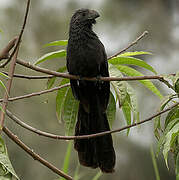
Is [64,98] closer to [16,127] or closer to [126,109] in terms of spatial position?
[126,109]

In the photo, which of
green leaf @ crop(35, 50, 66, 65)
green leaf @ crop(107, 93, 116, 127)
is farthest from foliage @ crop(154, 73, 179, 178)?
green leaf @ crop(35, 50, 66, 65)

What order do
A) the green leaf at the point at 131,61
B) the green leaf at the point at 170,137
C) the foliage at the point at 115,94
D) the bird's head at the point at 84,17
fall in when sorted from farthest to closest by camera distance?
the bird's head at the point at 84,17, the green leaf at the point at 131,61, the foliage at the point at 115,94, the green leaf at the point at 170,137

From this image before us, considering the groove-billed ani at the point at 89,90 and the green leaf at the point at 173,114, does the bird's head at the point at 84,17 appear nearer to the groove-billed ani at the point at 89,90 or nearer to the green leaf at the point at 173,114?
the groove-billed ani at the point at 89,90

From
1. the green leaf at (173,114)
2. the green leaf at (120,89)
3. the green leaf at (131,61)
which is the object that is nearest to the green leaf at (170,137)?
the green leaf at (173,114)

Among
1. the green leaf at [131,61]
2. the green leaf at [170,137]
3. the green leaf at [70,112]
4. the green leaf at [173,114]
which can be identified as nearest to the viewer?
the green leaf at [170,137]

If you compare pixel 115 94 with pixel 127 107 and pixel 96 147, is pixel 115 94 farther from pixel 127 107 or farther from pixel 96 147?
pixel 96 147

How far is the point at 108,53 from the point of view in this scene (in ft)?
25.5

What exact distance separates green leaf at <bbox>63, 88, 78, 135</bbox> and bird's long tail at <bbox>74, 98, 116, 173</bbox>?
14cm

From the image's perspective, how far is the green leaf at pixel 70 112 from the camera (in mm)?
1790

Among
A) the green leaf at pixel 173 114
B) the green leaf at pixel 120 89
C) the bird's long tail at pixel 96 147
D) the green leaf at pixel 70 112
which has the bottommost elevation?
the bird's long tail at pixel 96 147

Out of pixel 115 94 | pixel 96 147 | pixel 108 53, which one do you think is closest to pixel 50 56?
pixel 115 94

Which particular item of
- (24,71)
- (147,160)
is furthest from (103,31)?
(147,160)

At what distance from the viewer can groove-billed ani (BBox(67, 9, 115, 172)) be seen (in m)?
1.88

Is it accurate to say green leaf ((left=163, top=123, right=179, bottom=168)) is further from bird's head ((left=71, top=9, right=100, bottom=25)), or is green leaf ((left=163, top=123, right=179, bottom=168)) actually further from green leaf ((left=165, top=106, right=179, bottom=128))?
bird's head ((left=71, top=9, right=100, bottom=25))
